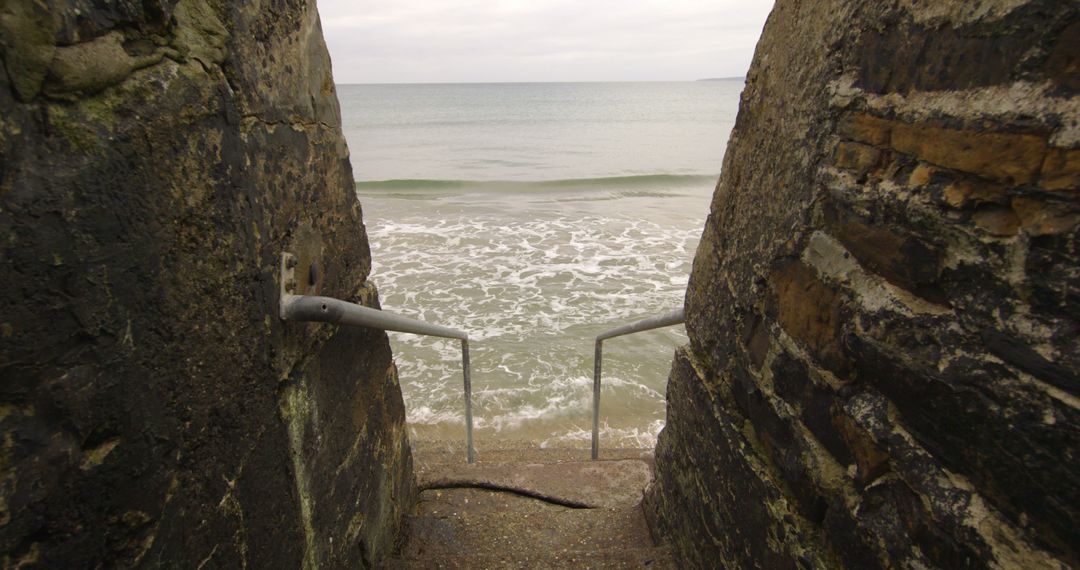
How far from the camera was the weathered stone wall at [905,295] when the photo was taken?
850 mm

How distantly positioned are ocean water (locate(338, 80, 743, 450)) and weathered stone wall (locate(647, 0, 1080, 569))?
11.8ft

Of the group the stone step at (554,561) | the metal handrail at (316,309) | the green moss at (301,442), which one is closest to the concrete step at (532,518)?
the stone step at (554,561)

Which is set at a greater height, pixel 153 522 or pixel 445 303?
pixel 153 522

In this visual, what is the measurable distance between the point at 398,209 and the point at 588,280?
722 centimetres

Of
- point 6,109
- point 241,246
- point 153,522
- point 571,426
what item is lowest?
point 571,426

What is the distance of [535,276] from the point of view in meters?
8.93

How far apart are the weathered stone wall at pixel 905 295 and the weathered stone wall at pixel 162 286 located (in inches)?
A: 53.9

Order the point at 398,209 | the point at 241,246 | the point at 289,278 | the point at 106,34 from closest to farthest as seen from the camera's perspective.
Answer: the point at 106,34
the point at 241,246
the point at 289,278
the point at 398,209

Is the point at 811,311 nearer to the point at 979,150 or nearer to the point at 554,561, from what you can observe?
the point at 979,150

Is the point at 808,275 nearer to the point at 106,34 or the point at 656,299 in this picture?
the point at 106,34

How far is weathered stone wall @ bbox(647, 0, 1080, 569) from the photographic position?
85cm

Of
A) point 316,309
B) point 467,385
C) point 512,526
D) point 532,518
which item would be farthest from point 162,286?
point 467,385

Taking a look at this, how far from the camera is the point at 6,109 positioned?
0.85m

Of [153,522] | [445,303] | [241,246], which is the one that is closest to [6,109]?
[241,246]
